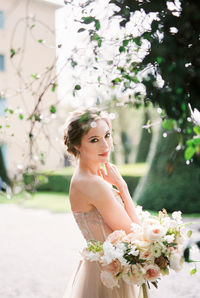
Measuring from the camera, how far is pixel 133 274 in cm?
218

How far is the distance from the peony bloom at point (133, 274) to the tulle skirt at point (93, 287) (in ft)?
Result: 1.16

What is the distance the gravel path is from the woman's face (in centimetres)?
147

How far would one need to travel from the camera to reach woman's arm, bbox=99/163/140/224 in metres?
2.44

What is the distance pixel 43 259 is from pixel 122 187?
4662 millimetres

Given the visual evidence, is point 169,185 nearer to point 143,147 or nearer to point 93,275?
point 93,275

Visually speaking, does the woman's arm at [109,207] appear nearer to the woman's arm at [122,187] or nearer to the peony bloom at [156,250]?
the woman's arm at [122,187]

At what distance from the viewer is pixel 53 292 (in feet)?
16.8

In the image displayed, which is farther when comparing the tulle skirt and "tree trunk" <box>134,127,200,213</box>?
"tree trunk" <box>134,127,200,213</box>

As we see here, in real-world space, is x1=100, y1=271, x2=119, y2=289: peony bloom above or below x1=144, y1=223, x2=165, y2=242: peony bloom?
below

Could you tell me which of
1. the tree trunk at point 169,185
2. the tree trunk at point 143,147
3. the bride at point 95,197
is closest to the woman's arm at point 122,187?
the bride at point 95,197

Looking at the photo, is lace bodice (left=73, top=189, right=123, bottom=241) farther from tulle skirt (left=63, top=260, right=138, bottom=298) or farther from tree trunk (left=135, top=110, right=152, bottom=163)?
tree trunk (left=135, top=110, right=152, bottom=163)

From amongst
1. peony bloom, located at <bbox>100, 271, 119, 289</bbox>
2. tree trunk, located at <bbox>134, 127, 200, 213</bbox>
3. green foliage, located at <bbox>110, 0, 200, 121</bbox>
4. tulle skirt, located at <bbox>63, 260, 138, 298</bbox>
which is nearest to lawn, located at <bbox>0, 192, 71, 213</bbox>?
tree trunk, located at <bbox>134, 127, 200, 213</bbox>

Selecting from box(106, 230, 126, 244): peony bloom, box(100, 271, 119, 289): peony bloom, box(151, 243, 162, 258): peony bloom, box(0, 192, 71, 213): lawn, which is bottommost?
box(0, 192, 71, 213): lawn

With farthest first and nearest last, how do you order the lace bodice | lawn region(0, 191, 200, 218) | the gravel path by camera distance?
lawn region(0, 191, 200, 218), the gravel path, the lace bodice
